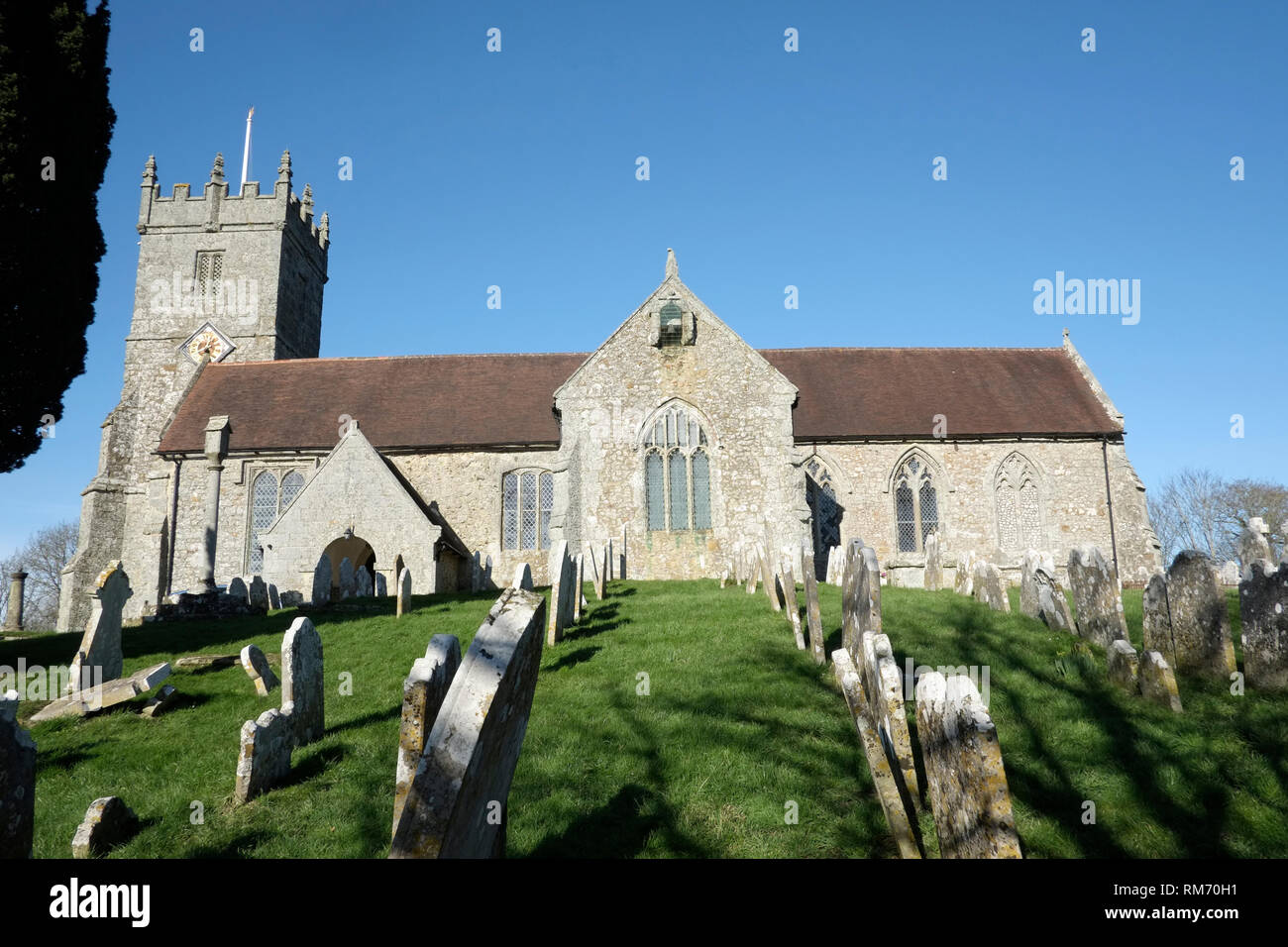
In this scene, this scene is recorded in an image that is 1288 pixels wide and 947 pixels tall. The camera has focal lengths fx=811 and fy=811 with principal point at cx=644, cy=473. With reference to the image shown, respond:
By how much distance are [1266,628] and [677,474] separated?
1423cm

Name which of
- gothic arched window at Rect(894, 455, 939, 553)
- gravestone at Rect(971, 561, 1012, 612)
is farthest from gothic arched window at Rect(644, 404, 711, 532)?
gravestone at Rect(971, 561, 1012, 612)

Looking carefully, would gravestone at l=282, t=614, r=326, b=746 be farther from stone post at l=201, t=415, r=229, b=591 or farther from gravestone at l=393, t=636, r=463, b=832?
stone post at l=201, t=415, r=229, b=591

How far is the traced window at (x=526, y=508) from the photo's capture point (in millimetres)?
24391

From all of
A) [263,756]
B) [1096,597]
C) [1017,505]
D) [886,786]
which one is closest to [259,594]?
[263,756]

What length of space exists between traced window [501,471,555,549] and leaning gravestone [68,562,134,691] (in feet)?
Result: 46.4

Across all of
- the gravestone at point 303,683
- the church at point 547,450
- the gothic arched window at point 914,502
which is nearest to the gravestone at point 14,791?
the gravestone at point 303,683

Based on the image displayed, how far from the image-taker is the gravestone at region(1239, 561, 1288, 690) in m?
6.73

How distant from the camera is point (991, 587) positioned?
11.8 metres

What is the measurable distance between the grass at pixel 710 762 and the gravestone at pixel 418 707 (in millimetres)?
1052

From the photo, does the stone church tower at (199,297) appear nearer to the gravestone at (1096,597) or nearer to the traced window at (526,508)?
the traced window at (526,508)

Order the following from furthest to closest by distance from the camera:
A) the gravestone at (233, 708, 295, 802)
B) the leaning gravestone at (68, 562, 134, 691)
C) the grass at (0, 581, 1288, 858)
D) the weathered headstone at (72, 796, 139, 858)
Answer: the leaning gravestone at (68, 562, 134, 691) → the gravestone at (233, 708, 295, 802) → the weathered headstone at (72, 796, 139, 858) → the grass at (0, 581, 1288, 858)

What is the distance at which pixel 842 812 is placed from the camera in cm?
496
